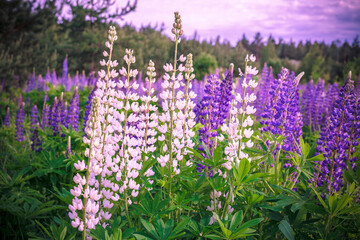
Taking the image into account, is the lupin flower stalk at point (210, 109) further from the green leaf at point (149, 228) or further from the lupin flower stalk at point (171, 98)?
the green leaf at point (149, 228)

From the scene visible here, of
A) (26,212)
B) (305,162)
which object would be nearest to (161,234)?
(305,162)

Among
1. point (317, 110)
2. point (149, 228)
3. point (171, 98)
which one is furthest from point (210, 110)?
point (317, 110)

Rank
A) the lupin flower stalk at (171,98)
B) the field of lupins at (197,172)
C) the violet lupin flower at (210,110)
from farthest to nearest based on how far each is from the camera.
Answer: the violet lupin flower at (210,110) → the lupin flower stalk at (171,98) → the field of lupins at (197,172)

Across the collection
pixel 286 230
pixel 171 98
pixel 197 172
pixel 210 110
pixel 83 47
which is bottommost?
pixel 286 230

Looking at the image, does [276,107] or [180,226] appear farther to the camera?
[276,107]

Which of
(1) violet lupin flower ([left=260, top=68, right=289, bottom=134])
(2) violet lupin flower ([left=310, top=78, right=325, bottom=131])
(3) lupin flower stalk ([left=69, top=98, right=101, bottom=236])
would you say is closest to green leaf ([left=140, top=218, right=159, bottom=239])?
(3) lupin flower stalk ([left=69, top=98, right=101, bottom=236])

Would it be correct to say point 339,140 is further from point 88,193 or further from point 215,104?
point 88,193

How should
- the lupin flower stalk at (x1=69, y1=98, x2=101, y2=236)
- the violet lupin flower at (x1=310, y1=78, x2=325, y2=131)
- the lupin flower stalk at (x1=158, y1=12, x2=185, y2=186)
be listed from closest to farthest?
the lupin flower stalk at (x1=69, y1=98, x2=101, y2=236) < the lupin flower stalk at (x1=158, y1=12, x2=185, y2=186) < the violet lupin flower at (x1=310, y1=78, x2=325, y2=131)

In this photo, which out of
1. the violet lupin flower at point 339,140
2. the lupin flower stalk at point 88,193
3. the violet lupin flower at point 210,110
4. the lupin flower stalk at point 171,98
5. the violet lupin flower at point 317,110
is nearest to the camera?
the lupin flower stalk at point 88,193

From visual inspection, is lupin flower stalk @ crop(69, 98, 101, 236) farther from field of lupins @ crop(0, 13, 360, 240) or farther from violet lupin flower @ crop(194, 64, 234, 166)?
violet lupin flower @ crop(194, 64, 234, 166)

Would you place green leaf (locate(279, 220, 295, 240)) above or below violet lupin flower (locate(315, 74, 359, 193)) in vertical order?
below

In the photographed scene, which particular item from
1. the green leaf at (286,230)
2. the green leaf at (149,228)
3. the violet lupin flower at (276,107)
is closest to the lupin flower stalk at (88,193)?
the green leaf at (149,228)

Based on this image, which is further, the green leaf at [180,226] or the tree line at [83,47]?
the tree line at [83,47]

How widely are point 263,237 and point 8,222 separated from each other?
8.21 ft
